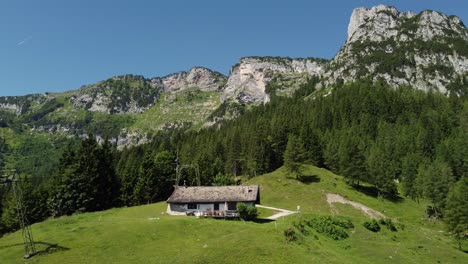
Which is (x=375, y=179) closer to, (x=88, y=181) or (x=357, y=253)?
(x=357, y=253)

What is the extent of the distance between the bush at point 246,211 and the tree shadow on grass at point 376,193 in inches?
2082

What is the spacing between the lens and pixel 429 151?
521ft

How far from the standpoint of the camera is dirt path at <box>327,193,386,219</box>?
96.3m

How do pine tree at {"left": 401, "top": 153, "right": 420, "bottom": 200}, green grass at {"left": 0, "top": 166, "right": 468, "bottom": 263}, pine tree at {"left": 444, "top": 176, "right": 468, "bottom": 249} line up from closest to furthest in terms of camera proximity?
green grass at {"left": 0, "top": 166, "right": 468, "bottom": 263}, pine tree at {"left": 444, "top": 176, "right": 468, "bottom": 249}, pine tree at {"left": 401, "top": 153, "right": 420, "bottom": 200}

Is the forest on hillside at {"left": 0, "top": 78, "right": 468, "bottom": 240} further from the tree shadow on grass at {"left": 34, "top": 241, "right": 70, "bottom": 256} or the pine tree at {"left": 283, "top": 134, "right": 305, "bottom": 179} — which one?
the tree shadow on grass at {"left": 34, "top": 241, "right": 70, "bottom": 256}

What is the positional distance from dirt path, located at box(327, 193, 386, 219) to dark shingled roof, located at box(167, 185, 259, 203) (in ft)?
90.3

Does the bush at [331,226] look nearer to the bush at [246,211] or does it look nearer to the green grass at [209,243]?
the green grass at [209,243]

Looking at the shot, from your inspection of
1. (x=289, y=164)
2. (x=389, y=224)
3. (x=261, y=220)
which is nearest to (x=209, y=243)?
(x=261, y=220)

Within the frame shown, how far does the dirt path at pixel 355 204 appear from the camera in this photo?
96.3 m

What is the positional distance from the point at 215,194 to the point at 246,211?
1118 centimetres

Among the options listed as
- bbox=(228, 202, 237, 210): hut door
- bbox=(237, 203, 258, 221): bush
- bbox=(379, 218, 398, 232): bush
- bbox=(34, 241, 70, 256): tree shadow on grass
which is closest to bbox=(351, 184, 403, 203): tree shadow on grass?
bbox=(379, 218, 398, 232): bush

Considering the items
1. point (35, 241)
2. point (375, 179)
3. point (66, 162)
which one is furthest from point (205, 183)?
point (35, 241)

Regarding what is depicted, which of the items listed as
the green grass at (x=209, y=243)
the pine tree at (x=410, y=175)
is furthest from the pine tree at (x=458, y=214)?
the pine tree at (x=410, y=175)

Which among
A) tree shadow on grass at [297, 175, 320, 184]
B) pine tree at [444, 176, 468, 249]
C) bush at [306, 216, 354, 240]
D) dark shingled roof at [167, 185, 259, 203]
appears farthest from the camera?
tree shadow on grass at [297, 175, 320, 184]
